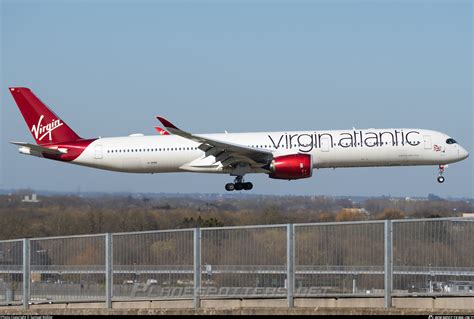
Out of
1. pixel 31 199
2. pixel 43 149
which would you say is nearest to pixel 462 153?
pixel 43 149

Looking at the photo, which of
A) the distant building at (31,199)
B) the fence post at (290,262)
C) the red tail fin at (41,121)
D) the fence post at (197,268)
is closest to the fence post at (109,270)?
the fence post at (197,268)

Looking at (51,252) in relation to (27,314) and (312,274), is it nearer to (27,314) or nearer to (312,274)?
(27,314)

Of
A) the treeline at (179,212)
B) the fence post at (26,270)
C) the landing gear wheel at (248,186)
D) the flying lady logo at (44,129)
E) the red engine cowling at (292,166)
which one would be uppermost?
the flying lady logo at (44,129)

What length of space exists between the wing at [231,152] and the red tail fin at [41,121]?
24.1ft

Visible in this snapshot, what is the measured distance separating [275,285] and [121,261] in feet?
9.81

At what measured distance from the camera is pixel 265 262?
59.2 feet

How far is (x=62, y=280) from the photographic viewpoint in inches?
765

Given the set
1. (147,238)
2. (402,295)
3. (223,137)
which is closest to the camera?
(402,295)

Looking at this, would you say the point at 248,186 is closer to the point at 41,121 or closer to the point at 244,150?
A: the point at 244,150

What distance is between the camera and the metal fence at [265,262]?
17.2 meters

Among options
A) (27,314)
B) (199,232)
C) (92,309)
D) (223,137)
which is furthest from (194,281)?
(223,137)

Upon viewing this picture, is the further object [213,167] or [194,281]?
[213,167]

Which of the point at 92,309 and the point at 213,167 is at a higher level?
the point at 213,167

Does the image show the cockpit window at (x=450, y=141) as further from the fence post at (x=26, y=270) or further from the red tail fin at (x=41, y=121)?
the fence post at (x=26, y=270)
